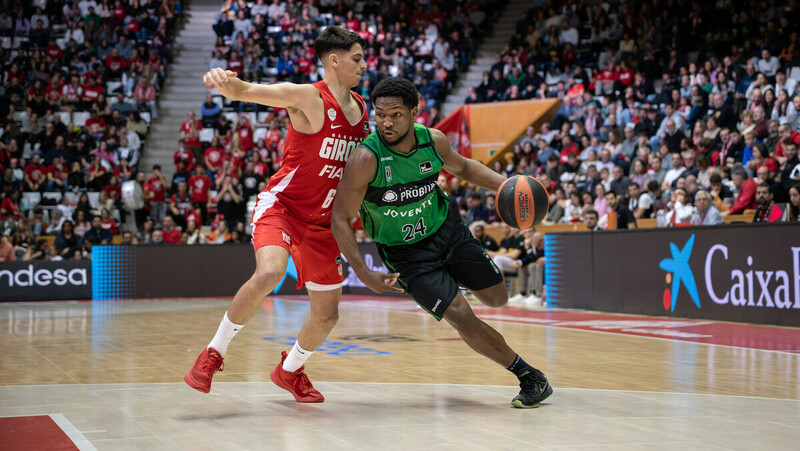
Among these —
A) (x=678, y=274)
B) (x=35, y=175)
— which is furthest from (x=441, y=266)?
(x=35, y=175)

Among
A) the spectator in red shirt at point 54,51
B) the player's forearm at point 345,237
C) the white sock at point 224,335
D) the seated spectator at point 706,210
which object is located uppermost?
the spectator in red shirt at point 54,51

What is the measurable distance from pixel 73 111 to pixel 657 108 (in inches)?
519

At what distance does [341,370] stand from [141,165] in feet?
51.8

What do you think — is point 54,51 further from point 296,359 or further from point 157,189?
point 296,359

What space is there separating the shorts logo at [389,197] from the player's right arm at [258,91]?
2.22 ft

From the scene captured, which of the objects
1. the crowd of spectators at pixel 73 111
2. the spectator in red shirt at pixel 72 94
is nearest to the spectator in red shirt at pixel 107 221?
the crowd of spectators at pixel 73 111

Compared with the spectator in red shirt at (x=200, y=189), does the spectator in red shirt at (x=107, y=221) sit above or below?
below

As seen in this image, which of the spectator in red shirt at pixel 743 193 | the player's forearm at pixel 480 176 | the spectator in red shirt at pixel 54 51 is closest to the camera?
the player's forearm at pixel 480 176

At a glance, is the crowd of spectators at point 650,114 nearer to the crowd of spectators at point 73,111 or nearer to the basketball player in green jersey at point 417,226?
the basketball player in green jersey at point 417,226

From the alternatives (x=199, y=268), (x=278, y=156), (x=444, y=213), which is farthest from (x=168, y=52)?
(x=444, y=213)

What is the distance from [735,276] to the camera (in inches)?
411

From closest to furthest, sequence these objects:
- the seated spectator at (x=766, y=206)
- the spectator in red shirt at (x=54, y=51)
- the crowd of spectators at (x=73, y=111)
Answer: the seated spectator at (x=766, y=206) < the crowd of spectators at (x=73, y=111) < the spectator in red shirt at (x=54, y=51)

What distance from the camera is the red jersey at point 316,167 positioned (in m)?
5.22

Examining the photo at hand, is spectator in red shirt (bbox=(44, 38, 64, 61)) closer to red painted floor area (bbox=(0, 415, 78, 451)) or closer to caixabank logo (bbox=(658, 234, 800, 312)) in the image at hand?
caixabank logo (bbox=(658, 234, 800, 312))
